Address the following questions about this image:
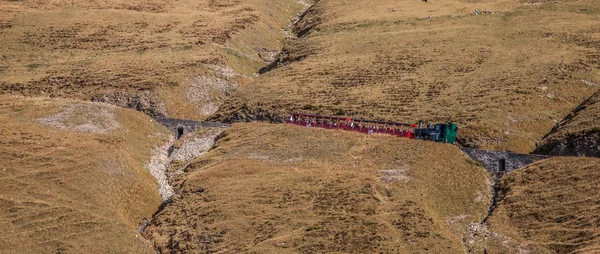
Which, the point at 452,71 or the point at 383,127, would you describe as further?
the point at 452,71

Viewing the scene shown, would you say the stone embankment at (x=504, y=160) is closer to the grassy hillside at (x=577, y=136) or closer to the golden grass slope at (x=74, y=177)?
the grassy hillside at (x=577, y=136)

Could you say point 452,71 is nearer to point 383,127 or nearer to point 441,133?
point 383,127

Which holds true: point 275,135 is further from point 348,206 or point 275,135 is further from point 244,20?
point 244,20

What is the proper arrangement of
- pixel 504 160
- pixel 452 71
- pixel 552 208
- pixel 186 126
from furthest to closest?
1. pixel 452 71
2. pixel 186 126
3. pixel 504 160
4. pixel 552 208

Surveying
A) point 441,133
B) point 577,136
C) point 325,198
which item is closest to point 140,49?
point 441,133

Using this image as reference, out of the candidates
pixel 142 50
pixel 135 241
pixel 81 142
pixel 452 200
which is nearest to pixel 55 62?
pixel 142 50

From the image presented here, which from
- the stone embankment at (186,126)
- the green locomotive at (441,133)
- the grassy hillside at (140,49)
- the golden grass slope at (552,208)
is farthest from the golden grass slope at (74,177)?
the golden grass slope at (552,208)
